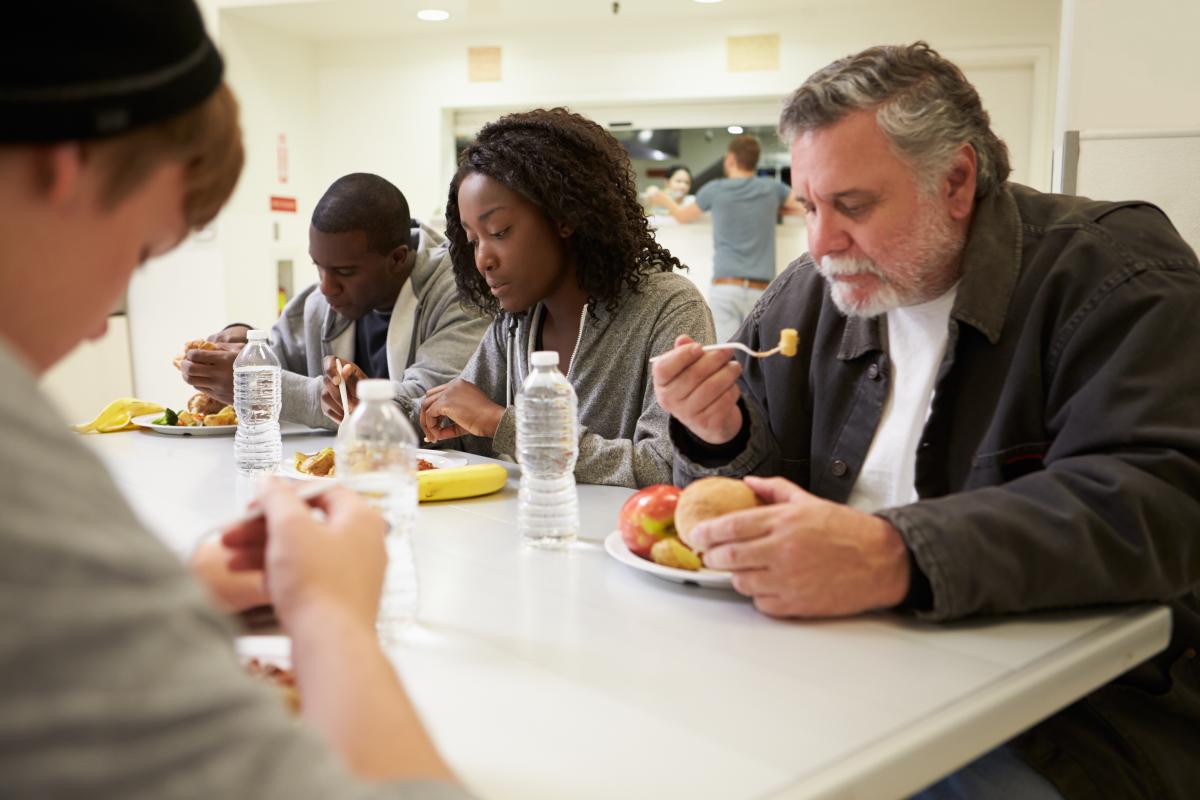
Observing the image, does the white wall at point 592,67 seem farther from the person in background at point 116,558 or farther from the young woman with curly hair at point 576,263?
the person in background at point 116,558

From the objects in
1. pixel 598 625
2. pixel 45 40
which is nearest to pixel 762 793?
pixel 598 625

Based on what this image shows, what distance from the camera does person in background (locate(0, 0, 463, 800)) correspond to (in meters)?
0.45

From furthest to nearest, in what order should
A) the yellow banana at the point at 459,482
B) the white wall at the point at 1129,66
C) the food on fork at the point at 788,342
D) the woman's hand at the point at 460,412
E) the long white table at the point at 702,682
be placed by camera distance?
the white wall at the point at 1129,66 < the woman's hand at the point at 460,412 < the yellow banana at the point at 459,482 < the food on fork at the point at 788,342 < the long white table at the point at 702,682

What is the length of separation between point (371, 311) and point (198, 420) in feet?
2.06

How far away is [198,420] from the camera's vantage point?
2.57m

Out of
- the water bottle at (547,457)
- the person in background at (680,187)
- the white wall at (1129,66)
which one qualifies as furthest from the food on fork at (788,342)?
the person in background at (680,187)

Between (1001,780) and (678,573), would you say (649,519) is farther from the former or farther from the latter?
(1001,780)

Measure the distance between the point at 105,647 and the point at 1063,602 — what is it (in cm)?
100

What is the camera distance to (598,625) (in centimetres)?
114

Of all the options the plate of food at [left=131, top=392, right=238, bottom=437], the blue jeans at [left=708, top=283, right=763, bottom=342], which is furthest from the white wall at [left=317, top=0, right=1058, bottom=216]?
the plate of food at [left=131, top=392, right=238, bottom=437]

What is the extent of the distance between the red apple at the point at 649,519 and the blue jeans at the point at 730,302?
14.7 ft

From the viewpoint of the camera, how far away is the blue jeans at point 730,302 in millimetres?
5852

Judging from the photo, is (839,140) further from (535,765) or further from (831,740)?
(535,765)

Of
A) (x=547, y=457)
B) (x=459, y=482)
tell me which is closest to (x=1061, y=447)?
(x=547, y=457)
